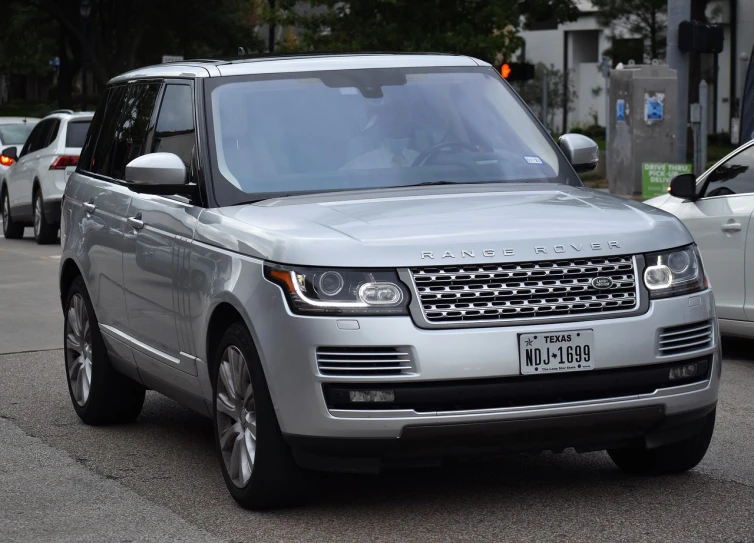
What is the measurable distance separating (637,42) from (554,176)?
51.0 meters

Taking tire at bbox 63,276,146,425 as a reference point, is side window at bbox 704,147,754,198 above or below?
above

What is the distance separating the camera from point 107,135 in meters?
8.29

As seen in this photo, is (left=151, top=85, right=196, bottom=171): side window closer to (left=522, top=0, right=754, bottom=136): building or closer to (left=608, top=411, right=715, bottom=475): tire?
(left=608, top=411, right=715, bottom=475): tire

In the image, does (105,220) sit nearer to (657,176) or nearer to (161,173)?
(161,173)

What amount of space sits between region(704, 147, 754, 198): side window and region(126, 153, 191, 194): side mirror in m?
4.62

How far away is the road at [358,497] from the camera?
5.59 meters

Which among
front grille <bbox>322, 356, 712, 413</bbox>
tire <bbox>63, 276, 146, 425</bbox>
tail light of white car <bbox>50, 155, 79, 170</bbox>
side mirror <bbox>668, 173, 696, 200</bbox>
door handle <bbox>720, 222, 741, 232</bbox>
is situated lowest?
tail light of white car <bbox>50, 155, 79, 170</bbox>

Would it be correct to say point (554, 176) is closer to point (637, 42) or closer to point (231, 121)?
point (231, 121)

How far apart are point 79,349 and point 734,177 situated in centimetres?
442

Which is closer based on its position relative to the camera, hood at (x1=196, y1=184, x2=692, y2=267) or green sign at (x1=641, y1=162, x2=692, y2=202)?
hood at (x1=196, y1=184, x2=692, y2=267)

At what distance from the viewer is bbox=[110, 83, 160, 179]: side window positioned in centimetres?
759

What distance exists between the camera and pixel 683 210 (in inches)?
408

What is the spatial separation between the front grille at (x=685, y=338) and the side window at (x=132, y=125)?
2.99 m

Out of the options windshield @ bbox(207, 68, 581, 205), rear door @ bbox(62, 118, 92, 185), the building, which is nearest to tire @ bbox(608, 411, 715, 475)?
windshield @ bbox(207, 68, 581, 205)
